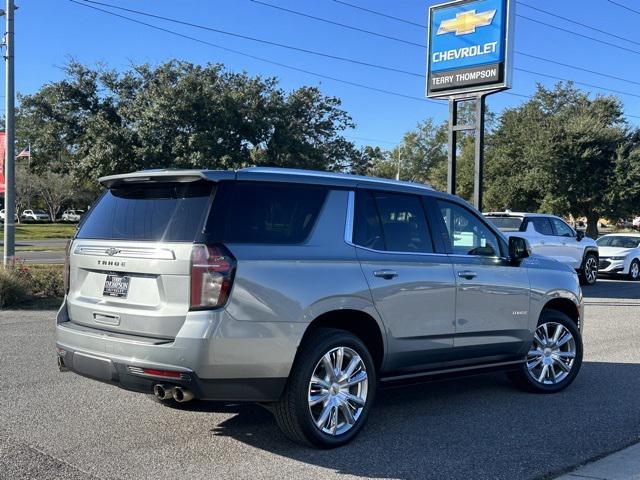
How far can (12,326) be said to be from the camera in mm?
9805

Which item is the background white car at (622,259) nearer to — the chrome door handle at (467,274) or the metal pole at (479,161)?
the metal pole at (479,161)

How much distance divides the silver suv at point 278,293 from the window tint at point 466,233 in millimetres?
21

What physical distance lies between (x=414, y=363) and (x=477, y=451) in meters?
0.91

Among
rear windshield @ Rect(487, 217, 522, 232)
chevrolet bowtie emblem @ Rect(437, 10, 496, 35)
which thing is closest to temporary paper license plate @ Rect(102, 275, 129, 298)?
rear windshield @ Rect(487, 217, 522, 232)

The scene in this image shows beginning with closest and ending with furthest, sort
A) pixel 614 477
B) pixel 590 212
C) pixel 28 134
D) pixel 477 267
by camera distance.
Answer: pixel 614 477 → pixel 477 267 → pixel 28 134 → pixel 590 212

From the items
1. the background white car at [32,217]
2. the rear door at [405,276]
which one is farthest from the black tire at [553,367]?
the background white car at [32,217]

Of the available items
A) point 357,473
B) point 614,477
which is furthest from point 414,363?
point 614,477

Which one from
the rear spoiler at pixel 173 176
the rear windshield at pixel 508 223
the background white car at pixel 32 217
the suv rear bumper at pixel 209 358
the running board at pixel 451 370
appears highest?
the rear spoiler at pixel 173 176

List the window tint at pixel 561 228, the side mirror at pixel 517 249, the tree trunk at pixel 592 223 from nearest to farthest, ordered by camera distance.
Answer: the side mirror at pixel 517 249 → the window tint at pixel 561 228 → the tree trunk at pixel 592 223

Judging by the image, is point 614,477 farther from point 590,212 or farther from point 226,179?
point 590,212

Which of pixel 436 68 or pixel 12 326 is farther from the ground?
pixel 436 68

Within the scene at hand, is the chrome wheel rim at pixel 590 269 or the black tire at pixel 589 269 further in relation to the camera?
the chrome wheel rim at pixel 590 269

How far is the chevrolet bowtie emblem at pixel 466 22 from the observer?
1617 centimetres

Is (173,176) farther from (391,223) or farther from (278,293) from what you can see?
(391,223)
